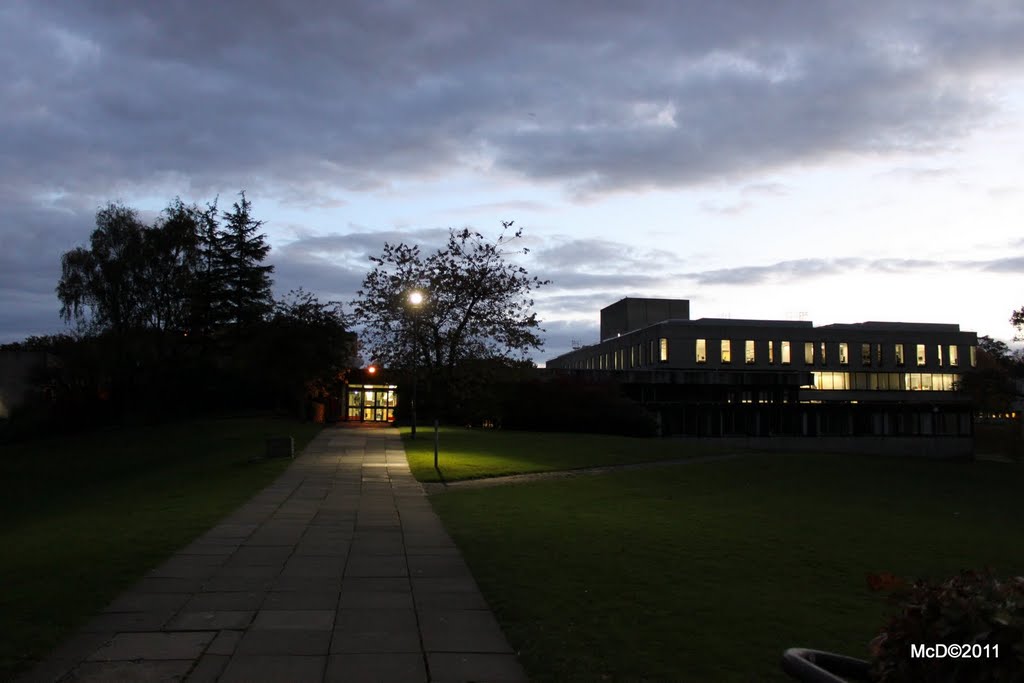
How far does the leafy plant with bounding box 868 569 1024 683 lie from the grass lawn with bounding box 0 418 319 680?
220 inches

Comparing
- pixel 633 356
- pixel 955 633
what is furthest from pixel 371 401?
pixel 955 633

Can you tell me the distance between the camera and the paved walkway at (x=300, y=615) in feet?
19.3

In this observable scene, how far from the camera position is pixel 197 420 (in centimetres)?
5356

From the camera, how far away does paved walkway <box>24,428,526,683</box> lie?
5883mm

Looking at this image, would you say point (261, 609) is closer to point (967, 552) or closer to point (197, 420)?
point (967, 552)

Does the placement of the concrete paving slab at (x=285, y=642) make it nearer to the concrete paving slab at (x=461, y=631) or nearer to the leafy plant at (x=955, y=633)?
the concrete paving slab at (x=461, y=631)

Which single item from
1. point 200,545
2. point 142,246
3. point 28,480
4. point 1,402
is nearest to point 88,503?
point 200,545

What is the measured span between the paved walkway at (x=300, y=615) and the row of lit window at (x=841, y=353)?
233 feet

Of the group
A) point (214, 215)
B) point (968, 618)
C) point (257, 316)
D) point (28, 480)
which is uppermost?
point (214, 215)

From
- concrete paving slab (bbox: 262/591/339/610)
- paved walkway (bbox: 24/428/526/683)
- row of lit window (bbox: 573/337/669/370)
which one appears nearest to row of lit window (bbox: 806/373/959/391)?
row of lit window (bbox: 573/337/669/370)

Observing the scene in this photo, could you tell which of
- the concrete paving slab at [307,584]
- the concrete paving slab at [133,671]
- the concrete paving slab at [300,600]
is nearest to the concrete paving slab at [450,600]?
the concrete paving slab at [300,600]

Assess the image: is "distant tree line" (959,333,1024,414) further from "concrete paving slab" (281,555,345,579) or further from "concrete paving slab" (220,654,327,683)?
"concrete paving slab" (220,654,327,683)

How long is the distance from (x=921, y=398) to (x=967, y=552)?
82.4m

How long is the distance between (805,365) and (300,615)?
82424 mm
